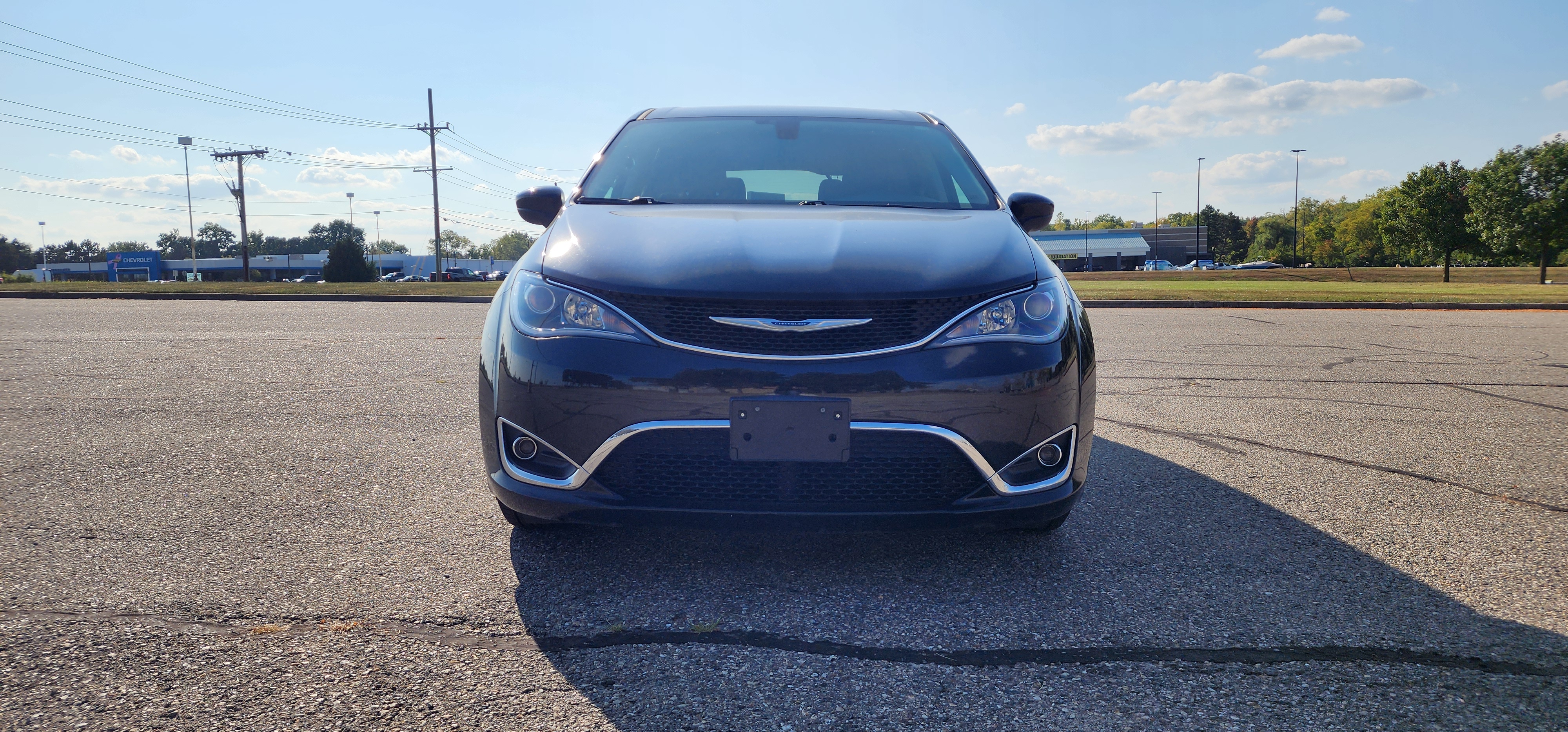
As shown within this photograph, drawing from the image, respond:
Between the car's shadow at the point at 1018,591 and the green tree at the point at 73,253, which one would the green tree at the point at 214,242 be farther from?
the car's shadow at the point at 1018,591

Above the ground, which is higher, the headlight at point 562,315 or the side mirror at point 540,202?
the side mirror at point 540,202

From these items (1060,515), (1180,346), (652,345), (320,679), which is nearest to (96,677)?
(320,679)

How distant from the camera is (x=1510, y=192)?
161ft

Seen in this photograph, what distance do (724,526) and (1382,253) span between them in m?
123

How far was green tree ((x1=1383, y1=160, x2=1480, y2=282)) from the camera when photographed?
5806cm

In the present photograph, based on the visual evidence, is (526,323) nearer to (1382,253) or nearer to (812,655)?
(812,655)

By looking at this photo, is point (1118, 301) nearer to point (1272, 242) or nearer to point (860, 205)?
Result: point (860, 205)

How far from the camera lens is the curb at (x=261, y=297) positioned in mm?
20078

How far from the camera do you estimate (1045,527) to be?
2943 millimetres

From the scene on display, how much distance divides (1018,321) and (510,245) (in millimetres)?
179956

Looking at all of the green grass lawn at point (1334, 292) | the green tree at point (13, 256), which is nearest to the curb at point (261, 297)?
the green grass lawn at point (1334, 292)

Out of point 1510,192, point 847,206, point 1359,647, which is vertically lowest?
point 1359,647

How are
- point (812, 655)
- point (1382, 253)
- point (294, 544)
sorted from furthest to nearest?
1. point (1382, 253)
2. point (294, 544)
3. point (812, 655)

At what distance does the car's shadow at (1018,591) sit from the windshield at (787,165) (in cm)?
125
